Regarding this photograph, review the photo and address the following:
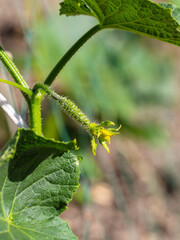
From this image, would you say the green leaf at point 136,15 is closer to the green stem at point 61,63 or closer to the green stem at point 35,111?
the green stem at point 61,63

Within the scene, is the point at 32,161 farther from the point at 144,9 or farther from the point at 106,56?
the point at 106,56

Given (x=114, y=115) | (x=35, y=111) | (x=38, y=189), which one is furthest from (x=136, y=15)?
(x=114, y=115)

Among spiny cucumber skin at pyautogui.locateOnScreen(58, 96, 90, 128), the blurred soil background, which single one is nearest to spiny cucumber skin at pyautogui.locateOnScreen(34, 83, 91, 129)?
spiny cucumber skin at pyautogui.locateOnScreen(58, 96, 90, 128)

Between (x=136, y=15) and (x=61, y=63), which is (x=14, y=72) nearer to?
(x=61, y=63)

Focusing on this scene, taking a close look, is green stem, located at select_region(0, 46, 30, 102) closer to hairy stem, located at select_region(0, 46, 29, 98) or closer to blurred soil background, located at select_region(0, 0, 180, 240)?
hairy stem, located at select_region(0, 46, 29, 98)

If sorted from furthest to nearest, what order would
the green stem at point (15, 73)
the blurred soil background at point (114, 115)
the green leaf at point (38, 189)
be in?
the blurred soil background at point (114, 115) → the green stem at point (15, 73) → the green leaf at point (38, 189)

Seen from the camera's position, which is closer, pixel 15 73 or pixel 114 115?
pixel 15 73

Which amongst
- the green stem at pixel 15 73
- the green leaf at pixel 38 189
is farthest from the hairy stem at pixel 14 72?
the green leaf at pixel 38 189
